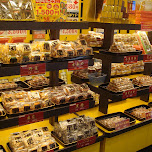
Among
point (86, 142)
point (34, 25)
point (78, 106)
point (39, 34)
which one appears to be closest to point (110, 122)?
point (86, 142)

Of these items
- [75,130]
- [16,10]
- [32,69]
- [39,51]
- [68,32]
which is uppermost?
[16,10]

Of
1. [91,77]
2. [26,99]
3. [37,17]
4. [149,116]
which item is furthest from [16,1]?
[149,116]

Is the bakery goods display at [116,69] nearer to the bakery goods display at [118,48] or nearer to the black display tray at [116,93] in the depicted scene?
the black display tray at [116,93]

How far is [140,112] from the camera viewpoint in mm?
2893

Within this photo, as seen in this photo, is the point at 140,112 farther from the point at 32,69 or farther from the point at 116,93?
the point at 32,69

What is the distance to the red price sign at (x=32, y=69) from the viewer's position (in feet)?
5.89

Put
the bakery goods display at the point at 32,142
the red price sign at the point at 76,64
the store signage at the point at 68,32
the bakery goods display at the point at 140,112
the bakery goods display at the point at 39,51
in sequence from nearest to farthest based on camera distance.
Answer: the bakery goods display at the point at 39,51 < the bakery goods display at the point at 32,142 < the red price sign at the point at 76,64 < the bakery goods display at the point at 140,112 < the store signage at the point at 68,32

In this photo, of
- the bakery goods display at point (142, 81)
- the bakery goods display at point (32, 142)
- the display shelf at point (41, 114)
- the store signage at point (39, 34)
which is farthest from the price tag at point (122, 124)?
the store signage at point (39, 34)

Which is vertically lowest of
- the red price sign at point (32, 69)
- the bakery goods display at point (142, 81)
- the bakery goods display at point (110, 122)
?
the bakery goods display at point (110, 122)

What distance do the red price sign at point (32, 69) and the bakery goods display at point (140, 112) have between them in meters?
1.59

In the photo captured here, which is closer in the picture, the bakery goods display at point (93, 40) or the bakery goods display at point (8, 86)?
the bakery goods display at point (93, 40)

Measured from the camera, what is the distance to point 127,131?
261 centimetres

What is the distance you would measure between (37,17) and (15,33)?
9.33ft

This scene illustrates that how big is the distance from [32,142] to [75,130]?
1.54ft
